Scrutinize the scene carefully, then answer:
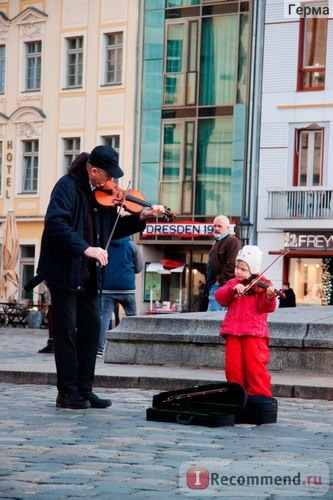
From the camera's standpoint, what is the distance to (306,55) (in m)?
40.6

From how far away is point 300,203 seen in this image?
3991 cm

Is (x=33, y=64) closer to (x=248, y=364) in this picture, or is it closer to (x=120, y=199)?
(x=120, y=199)

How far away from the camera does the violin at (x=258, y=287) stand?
10453 millimetres

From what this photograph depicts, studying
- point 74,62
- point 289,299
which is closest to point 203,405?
point 289,299

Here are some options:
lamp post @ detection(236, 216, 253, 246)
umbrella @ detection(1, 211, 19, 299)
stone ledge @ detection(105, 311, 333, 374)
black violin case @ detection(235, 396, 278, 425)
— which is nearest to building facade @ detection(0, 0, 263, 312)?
lamp post @ detection(236, 216, 253, 246)

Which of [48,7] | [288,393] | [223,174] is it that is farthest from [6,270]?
[288,393]

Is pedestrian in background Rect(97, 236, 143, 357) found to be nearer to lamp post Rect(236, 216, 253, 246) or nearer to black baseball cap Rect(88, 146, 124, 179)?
black baseball cap Rect(88, 146, 124, 179)

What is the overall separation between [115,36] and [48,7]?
9.76 ft

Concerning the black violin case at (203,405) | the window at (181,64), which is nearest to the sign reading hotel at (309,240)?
the window at (181,64)

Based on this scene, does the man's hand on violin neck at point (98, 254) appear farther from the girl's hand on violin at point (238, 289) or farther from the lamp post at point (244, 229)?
the lamp post at point (244, 229)

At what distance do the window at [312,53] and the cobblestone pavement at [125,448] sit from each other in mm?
29562

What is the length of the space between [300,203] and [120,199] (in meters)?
29.7

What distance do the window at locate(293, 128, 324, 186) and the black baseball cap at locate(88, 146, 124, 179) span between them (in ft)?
98.1

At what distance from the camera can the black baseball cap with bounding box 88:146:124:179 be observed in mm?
10430
